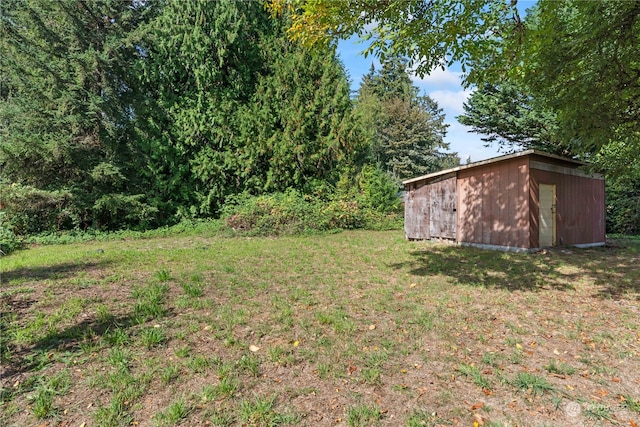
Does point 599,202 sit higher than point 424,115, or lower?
lower

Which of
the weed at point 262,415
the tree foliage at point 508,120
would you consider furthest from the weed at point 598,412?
the tree foliage at point 508,120

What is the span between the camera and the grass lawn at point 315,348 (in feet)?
7.32

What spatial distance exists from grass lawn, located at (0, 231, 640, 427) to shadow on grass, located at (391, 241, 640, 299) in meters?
0.08

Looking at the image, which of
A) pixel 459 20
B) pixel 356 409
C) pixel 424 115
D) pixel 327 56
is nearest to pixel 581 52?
pixel 459 20

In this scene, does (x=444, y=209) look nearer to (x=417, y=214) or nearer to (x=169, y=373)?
(x=417, y=214)

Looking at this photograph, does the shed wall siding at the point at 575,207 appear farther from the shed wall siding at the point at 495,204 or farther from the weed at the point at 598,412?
the weed at the point at 598,412

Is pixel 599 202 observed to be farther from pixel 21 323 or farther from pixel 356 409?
pixel 21 323

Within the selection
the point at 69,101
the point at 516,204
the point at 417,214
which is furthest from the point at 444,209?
the point at 69,101

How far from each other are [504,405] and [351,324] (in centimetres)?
170

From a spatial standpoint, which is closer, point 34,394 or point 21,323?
point 34,394

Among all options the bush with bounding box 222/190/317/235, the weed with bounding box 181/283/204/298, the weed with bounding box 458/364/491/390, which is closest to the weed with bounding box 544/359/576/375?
the weed with bounding box 458/364/491/390

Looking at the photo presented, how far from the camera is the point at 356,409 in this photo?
2242 millimetres

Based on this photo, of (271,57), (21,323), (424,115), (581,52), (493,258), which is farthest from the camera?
(424,115)

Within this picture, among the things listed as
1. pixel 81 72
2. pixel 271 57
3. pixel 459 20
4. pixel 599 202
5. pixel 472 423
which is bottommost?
pixel 472 423
